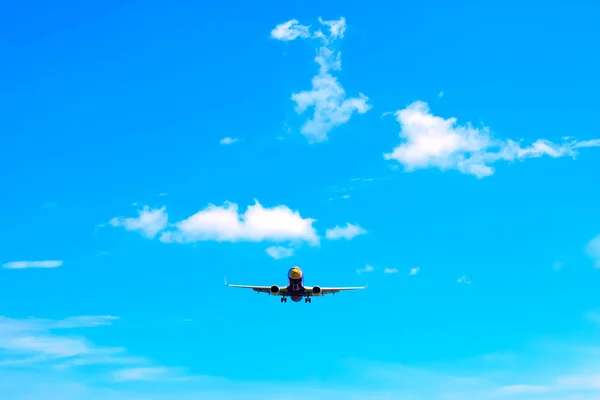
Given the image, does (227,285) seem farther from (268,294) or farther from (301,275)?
(301,275)

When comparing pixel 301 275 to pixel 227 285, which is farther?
pixel 227 285

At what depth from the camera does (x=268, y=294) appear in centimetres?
19850

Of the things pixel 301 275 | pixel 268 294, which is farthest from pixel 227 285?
pixel 301 275

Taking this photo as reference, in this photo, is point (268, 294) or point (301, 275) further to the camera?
point (268, 294)

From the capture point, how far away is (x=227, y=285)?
7854 inches

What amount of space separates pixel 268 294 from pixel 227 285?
384 inches

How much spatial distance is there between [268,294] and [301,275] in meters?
16.0

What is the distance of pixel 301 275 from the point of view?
18550 cm
